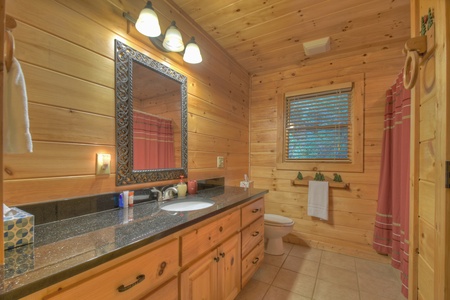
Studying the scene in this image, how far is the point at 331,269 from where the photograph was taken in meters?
2.03

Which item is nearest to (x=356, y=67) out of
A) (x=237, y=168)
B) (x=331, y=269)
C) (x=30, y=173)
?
(x=237, y=168)

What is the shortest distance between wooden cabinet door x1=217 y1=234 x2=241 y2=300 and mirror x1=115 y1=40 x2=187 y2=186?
2.24 feet

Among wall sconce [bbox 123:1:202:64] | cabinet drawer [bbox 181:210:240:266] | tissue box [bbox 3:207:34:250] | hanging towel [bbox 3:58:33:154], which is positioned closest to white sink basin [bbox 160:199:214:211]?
cabinet drawer [bbox 181:210:240:266]

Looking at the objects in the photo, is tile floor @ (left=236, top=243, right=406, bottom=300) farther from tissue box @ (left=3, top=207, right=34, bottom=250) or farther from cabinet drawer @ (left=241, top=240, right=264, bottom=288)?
tissue box @ (left=3, top=207, right=34, bottom=250)

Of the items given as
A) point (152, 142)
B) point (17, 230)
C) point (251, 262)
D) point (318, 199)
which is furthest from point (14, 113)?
point (318, 199)

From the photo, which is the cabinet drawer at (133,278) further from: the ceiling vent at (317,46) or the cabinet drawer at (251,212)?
the ceiling vent at (317,46)

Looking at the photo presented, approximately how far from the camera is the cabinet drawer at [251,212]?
1.57 m

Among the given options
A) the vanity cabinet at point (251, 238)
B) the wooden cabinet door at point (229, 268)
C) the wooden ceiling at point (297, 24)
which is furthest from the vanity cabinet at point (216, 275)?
the wooden ceiling at point (297, 24)

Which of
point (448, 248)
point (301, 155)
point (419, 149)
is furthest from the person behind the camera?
point (301, 155)

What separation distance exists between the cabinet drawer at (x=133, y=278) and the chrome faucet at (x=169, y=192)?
1.92ft

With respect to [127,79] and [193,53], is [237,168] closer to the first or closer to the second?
[193,53]

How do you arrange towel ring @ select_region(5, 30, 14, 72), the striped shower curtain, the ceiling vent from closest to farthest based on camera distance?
towel ring @ select_region(5, 30, 14, 72) → the striped shower curtain → the ceiling vent

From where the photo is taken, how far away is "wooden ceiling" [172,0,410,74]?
5.48 ft

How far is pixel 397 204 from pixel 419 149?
1.26 metres
